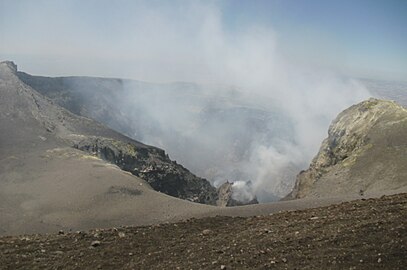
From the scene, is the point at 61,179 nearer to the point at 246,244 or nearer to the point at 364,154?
the point at 246,244

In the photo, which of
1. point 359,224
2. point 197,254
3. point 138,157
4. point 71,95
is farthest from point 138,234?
point 71,95

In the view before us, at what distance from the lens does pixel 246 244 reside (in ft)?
57.0

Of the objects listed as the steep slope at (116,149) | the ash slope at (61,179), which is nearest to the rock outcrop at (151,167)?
the steep slope at (116,149)

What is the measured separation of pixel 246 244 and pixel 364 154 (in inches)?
1906

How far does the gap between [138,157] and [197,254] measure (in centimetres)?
6579

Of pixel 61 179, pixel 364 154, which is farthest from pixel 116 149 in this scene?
pixel 364 154

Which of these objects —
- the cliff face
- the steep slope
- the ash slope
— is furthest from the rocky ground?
the steep slope

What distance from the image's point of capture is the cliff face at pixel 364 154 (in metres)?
51.7

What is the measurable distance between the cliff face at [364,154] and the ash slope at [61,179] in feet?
75.6

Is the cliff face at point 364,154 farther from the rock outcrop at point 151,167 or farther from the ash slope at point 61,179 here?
the ash slope at point 61,179

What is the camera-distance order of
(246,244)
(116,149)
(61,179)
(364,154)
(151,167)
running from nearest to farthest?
1. (246,244)
2. (61,179)
3. (364,154)
4. (116,149)
5. (151,167)

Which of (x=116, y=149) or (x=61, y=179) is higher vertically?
(x=116, y=149)

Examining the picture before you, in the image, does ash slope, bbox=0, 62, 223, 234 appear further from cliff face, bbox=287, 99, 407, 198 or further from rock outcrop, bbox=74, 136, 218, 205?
cliff face, bbox=287, 99, 407, 198

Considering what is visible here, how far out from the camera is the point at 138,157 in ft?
268
